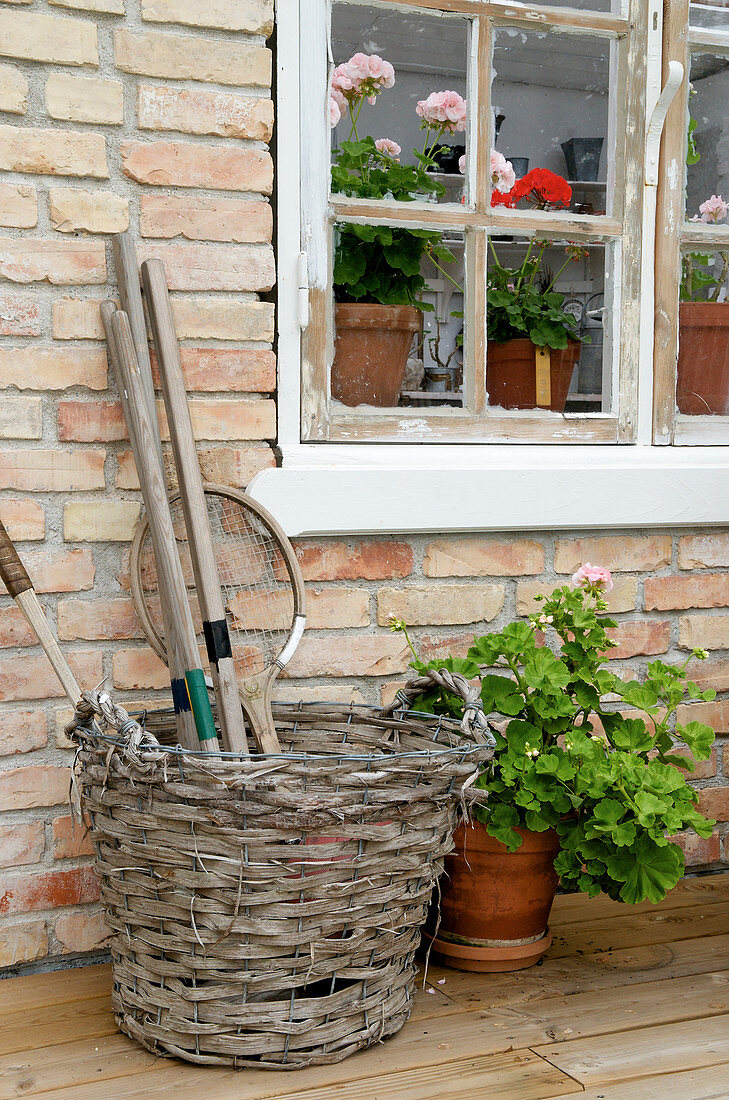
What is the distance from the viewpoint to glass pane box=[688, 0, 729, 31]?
202 cm

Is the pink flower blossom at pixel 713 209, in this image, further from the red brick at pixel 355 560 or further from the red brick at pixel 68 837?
the red brick at pixel 68 837

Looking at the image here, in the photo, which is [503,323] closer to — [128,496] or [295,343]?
[295,343]

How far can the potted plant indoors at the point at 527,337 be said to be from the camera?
199 cm

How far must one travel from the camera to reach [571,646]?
5.34 ft

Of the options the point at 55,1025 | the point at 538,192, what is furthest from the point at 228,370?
the point at 55,1025

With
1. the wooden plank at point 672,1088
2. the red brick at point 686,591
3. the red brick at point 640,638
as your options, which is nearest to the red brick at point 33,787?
the wooden plank at point 672,1088

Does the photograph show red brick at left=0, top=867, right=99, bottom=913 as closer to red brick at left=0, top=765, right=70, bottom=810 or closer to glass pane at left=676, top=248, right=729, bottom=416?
red brick at left=0, top=765, right=70, bottom=810

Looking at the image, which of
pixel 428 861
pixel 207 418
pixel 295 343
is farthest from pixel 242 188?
pixel 428 861

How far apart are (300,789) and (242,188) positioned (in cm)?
101

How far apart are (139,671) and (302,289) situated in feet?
2.33

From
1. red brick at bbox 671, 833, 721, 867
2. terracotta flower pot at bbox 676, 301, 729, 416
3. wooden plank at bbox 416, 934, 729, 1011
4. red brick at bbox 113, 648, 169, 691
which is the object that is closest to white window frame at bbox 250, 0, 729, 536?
terracotta flower pot at bbox 676, 301, 729, 416

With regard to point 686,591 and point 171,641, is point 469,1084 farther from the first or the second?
point 686,591

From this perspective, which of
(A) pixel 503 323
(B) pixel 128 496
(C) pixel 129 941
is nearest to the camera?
(C) pixel 129 941

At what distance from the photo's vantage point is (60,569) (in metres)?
1.63
